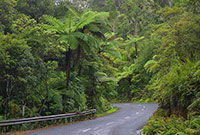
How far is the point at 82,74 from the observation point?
2100 cm

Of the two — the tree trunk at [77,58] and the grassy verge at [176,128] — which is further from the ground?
the tree trunk at [77,58]

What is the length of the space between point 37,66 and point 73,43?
2.60 m

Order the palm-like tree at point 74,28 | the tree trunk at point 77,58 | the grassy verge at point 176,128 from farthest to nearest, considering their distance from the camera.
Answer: the tree trunk at point 77,58, the palm-like tree at point 74,28, the grassy verge at point 176,128

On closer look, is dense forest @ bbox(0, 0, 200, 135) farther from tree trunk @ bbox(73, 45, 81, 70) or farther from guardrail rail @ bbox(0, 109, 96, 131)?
guardrail rail @ bbox(0, 109, 96, 131)

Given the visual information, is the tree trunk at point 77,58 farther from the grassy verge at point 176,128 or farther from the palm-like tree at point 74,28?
the grassy verge at point 176,128

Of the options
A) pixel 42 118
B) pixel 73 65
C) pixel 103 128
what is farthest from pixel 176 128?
pixel 73 65

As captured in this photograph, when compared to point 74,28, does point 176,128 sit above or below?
below

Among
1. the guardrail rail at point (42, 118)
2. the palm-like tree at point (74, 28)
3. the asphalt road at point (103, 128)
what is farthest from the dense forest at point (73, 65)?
the asphalt road at point (103, 128)

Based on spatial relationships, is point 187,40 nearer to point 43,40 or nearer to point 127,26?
point 43,40

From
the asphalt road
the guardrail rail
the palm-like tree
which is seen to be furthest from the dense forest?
the asphalt road

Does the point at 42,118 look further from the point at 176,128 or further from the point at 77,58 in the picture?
the point at 176,128

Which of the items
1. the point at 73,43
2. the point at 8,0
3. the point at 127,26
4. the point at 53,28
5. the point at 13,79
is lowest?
the point at 13,79

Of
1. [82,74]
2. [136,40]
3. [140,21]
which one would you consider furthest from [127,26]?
[82,74]

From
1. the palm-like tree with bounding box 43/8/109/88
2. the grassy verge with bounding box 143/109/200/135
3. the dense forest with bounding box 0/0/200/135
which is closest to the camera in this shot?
the grassy verge with bounding box 143/109/200/135
